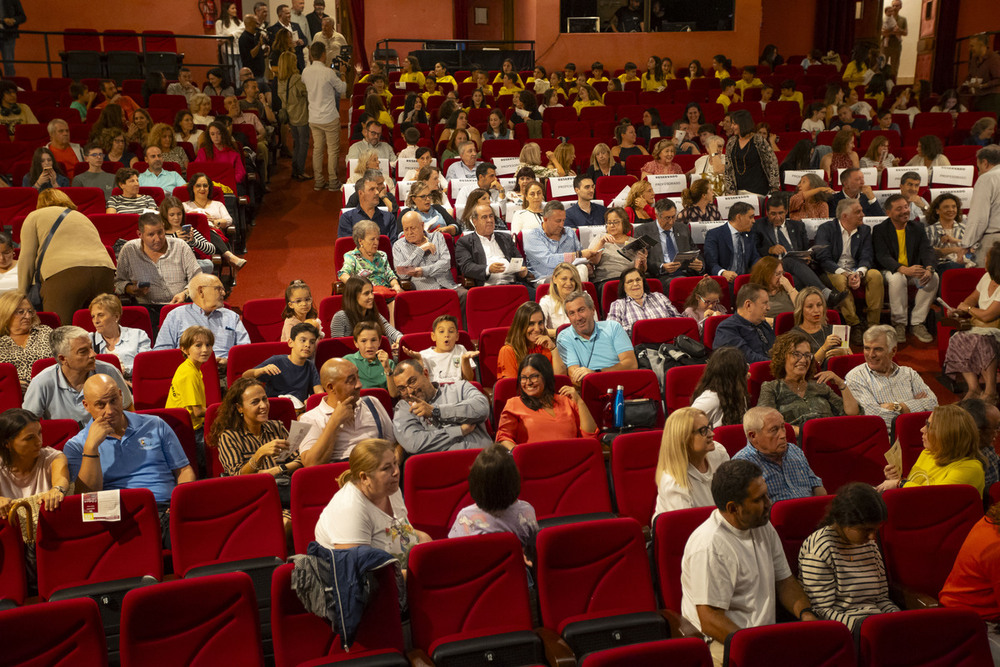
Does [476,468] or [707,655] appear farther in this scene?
[476,468]

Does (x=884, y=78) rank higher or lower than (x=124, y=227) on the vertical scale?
higher

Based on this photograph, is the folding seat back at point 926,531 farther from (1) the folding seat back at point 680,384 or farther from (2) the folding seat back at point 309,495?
(2) the folding seat back at point 309,495

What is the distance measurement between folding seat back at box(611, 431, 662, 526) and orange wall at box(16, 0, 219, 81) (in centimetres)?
1115

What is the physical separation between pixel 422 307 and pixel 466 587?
2777 millimetres

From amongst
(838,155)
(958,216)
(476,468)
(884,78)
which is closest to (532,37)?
(884,78)

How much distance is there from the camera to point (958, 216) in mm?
6785

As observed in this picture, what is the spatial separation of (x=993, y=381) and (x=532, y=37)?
36.6 feet

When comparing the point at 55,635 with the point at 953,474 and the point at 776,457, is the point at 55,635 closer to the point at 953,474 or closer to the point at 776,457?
the point at 776,457

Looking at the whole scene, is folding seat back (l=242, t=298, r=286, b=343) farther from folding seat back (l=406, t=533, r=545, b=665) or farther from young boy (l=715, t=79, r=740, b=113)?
young boy (l=715, t=79, r=740, b=113)

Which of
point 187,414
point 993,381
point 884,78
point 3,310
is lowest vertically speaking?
point 993,381

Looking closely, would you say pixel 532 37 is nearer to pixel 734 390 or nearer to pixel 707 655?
pixel 734 390

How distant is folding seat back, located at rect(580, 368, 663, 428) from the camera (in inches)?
167

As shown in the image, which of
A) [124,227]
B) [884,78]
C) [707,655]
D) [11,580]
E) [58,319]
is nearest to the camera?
[707,655]

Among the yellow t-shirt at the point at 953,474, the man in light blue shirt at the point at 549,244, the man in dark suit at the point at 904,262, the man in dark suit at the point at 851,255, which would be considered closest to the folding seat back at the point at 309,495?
the yellow t-shirt at the point at 953,474
